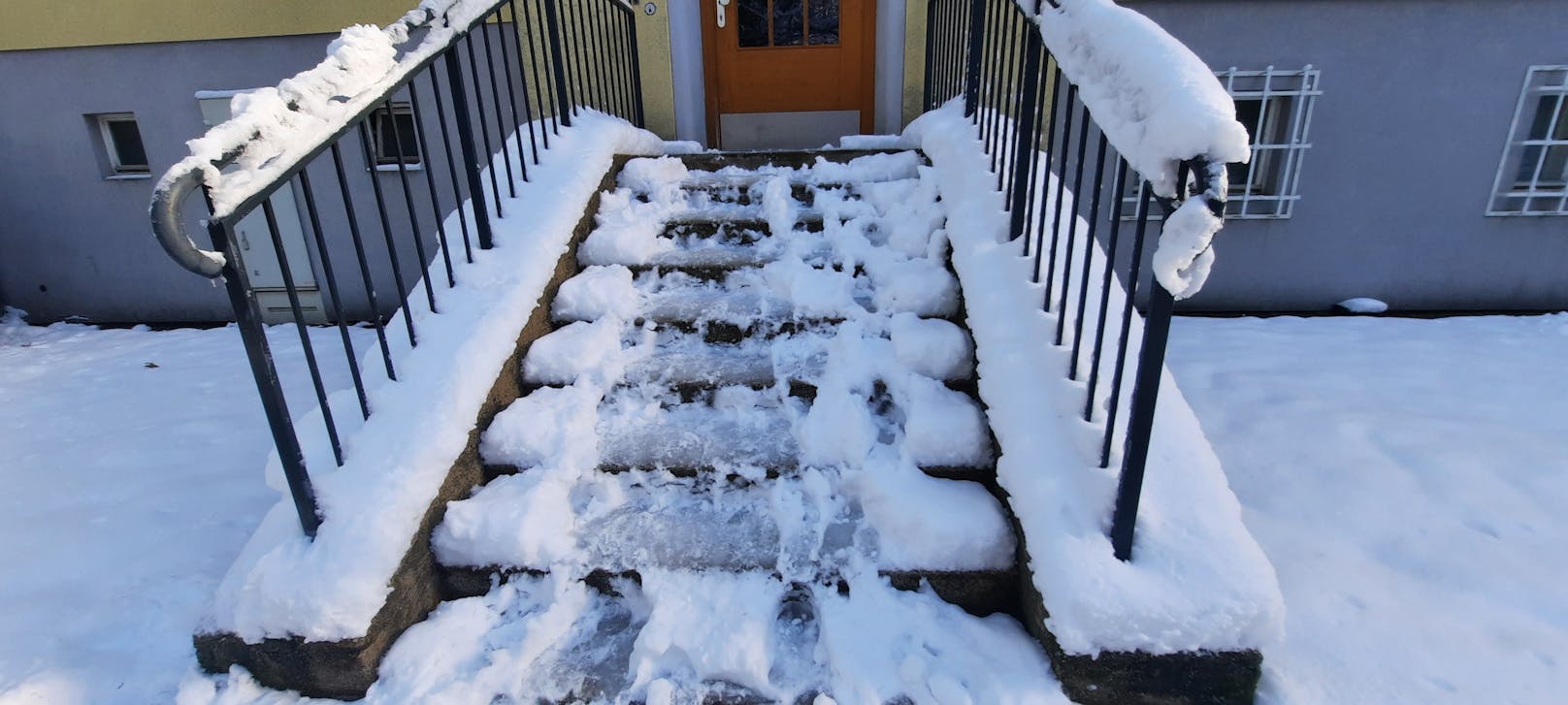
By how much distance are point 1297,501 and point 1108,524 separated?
131cm

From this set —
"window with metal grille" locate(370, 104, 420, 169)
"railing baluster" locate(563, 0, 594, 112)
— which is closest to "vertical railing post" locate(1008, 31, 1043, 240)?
"railing baluster" locate(563, 0, 594, 112)

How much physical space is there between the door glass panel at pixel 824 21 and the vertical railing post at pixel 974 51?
1.65m

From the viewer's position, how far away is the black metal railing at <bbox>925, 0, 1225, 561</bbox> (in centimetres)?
144

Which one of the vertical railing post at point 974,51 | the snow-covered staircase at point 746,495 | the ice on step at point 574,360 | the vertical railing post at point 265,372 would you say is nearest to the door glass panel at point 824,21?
the vertical railing post at point 974,51

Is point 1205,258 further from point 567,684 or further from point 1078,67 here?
point 567,684

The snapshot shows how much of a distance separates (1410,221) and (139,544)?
6.23 meters

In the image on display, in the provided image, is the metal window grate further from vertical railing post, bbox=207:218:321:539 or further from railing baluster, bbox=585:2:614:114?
vertical railing post, bbox=207:218:321:539

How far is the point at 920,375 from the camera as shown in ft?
7.34

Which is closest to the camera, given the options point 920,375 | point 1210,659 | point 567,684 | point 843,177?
point 1210,659

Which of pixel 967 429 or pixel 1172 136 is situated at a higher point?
pixel 1172 136

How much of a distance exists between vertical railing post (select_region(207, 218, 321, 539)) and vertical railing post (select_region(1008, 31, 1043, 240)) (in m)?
1.97

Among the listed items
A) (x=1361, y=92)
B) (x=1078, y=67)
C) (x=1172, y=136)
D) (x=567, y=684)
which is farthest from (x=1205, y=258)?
(x=1361, y=92)

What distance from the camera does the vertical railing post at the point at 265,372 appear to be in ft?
4.79

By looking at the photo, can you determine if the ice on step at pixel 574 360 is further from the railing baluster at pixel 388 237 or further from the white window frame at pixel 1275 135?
the white window frame at pixel 1275 135
